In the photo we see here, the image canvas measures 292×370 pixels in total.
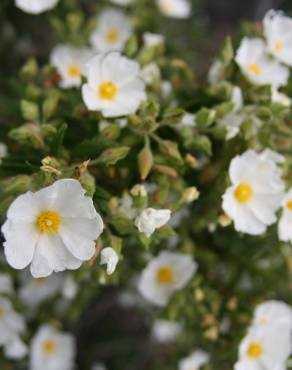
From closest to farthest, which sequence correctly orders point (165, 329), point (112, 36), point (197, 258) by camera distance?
1. point (197, 258)
2. point (112, 36)
3. point (165, 329)

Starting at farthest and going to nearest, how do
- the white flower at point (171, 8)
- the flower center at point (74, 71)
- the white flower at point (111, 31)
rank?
the white flower at point (171, 8), the white flower at point (111, 31), the flower center at point (74, 71)

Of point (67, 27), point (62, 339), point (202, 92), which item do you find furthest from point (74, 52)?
point (62, 339)

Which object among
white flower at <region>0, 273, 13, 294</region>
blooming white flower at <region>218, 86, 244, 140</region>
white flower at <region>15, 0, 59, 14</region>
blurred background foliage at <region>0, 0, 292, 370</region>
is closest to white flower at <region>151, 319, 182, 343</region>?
blurred background foliage at <region>0, 0, 292, 370</region>

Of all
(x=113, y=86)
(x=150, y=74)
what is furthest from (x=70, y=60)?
(x=113, y=86)

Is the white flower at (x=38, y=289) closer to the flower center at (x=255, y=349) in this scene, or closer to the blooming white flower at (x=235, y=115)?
the flower center at (x=255, y=349)

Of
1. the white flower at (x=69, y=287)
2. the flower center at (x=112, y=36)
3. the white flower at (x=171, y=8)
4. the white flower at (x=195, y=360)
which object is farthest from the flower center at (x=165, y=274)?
the white flower at (x=171, y=8)

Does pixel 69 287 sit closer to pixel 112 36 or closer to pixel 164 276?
pixel 164 276

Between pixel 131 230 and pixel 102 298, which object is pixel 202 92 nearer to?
pixel 131 230
